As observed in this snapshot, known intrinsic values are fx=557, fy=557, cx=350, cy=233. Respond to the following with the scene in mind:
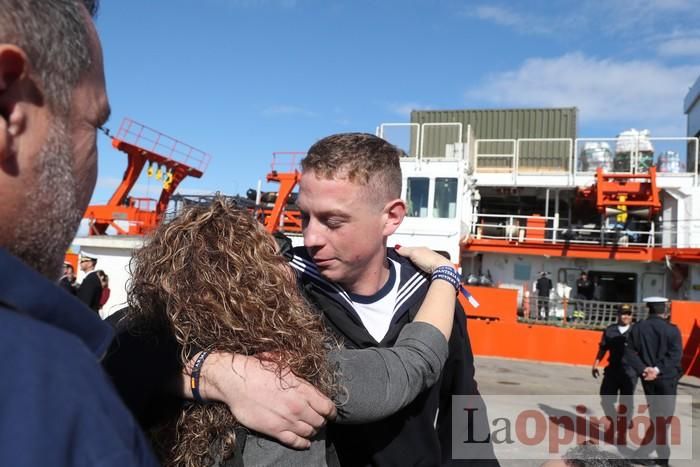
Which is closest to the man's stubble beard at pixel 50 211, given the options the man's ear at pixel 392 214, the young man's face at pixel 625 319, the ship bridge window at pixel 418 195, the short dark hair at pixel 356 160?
the short dark hair at pixel 356 160

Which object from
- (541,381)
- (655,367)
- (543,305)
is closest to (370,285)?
(655,367)

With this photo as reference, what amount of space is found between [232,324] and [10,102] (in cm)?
74

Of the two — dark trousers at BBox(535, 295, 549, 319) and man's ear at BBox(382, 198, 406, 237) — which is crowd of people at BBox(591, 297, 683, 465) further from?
dark trousers at BBox(535, 295, 549, 319)

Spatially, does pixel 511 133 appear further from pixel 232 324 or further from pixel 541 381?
pixel 232 324

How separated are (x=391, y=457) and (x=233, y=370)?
2.35 feet

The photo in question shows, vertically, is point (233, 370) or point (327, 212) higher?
point (327, 212)

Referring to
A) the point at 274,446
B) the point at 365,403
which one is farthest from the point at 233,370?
the point at 365,403

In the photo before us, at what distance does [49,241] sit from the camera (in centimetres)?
80

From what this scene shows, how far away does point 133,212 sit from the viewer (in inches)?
790

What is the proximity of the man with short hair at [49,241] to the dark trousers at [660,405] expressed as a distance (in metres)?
8.04

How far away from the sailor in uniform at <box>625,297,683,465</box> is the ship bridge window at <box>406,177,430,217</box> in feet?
35.8

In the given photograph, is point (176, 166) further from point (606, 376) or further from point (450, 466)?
point (450, 466)

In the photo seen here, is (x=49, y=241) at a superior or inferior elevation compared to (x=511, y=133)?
inferior

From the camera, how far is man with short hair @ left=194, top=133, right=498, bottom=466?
1.80 m
